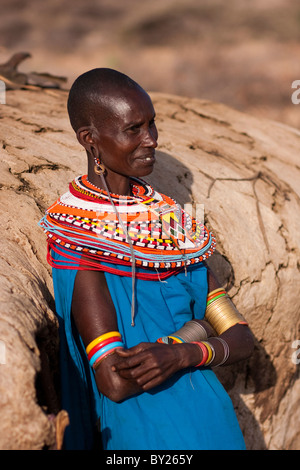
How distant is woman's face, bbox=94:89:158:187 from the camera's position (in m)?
2.07

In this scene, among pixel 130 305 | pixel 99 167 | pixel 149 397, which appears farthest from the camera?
pixel 99 167

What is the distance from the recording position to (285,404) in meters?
3.52

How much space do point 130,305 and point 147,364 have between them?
0.97 ft

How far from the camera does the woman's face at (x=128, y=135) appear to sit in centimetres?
207

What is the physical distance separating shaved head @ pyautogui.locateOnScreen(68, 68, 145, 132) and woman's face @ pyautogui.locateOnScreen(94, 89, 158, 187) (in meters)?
0.02

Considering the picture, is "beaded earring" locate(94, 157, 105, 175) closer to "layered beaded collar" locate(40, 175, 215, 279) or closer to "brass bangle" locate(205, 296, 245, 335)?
"layered beaded collar" locate(40, 175, 215, 279)

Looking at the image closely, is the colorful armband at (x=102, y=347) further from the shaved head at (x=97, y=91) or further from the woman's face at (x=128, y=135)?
the shaved head at (x=97, y=91)

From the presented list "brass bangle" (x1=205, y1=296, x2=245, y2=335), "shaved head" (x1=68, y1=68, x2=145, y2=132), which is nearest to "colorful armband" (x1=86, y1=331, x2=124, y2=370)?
"brass bangle" (x1=205, y1=296, x2=245, y2=335)

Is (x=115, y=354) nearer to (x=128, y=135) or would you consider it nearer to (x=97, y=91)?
(x=128, y=135)

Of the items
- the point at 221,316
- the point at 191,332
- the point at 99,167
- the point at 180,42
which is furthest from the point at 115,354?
the point at 180,42

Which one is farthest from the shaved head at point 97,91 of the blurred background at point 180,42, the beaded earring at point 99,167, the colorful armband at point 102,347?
the blurred background at point 180,42

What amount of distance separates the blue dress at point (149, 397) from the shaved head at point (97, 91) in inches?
23.6

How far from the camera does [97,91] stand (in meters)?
2.08
